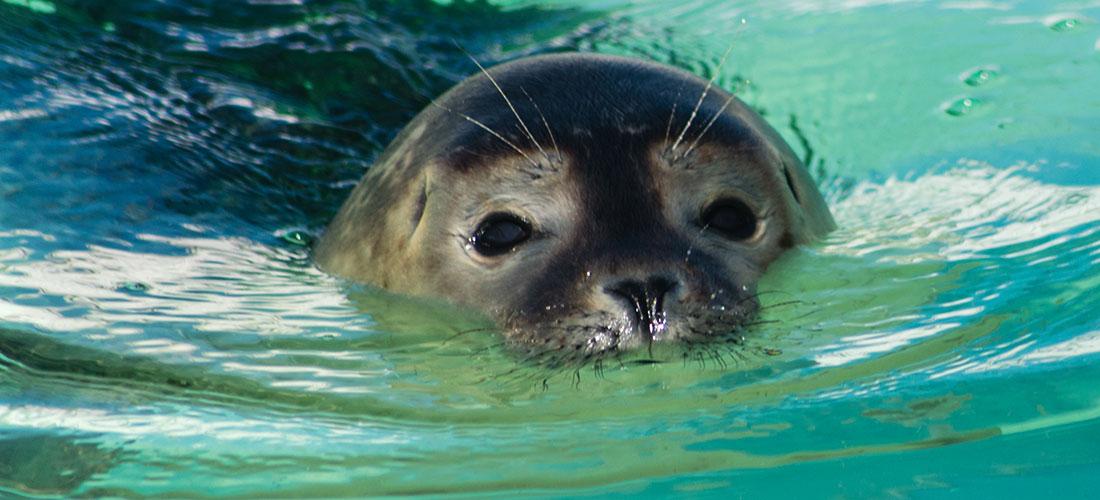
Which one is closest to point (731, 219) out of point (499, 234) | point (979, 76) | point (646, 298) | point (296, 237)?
point (499, 234)

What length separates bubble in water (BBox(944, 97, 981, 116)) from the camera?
19.1 feet

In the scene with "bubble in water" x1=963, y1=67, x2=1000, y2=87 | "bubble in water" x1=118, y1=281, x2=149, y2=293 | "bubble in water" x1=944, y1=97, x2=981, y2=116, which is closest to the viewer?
"bubble in water" x1=118, y1=281, x2=149, y2=293

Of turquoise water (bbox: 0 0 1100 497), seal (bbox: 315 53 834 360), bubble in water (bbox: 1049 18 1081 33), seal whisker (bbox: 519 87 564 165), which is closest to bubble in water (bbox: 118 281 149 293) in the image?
turquoise water (bbox: 0 0 1100 497)

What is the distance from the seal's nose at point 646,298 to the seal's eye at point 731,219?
0.53 metres

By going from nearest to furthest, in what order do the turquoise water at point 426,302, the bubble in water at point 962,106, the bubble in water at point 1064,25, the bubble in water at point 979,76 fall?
the turquoise water at point 426,302 → the bubble in water at point 962,106 → the bubble in water at point 979,76 → the bubble in water at point 1064,25

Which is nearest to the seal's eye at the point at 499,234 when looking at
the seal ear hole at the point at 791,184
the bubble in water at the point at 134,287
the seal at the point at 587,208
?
the seal at the point at 587,208

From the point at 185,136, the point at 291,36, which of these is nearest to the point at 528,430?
the point at 185,136

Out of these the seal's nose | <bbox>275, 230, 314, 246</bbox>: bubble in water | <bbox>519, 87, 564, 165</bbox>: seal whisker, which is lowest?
<bbox>275, 230, 314, 246</bbox>: bubble in water

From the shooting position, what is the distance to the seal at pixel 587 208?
3.03 meters

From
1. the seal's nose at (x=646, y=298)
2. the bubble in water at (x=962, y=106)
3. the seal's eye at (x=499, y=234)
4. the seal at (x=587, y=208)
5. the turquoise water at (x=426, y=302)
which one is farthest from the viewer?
the bubble in water at (x=962, y=106)

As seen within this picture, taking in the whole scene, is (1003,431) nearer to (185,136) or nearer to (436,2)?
(185,136)

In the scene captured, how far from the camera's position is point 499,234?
3479mm

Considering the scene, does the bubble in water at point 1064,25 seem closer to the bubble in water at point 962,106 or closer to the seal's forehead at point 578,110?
the bubble in water at point 962,106

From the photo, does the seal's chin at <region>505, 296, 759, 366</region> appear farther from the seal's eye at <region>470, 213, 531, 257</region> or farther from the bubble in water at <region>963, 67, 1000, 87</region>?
the bubble in water at <region>963, 67, 1000, 87</region>
